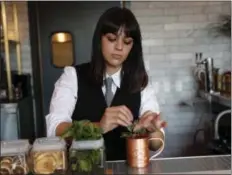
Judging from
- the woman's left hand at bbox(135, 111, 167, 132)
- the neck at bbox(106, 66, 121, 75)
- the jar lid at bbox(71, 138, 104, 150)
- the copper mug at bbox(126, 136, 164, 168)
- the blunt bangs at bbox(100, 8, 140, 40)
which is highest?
the blunt bangs at bbox(100, 8, 140, 40)

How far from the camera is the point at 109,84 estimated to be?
1.21 meters

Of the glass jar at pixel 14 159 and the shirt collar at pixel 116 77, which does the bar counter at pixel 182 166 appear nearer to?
the glass jar at pixel 14 159

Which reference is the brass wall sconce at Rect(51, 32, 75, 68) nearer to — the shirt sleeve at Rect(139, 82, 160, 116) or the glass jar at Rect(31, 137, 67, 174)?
the shirt sleeve at Rect(139, 82, 160, 116)

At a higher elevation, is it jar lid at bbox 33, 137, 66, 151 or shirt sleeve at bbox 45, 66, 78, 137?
shirt sleeve at bbox 45, 66, 78, 137

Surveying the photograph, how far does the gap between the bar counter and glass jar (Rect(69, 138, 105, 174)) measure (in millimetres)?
76

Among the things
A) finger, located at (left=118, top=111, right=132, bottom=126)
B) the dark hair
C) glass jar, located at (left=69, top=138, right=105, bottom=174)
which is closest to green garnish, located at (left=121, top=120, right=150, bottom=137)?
finger, located at (left=118, top=111, right=132, bottom=126)

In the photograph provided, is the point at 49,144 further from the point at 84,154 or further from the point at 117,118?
the point at 117,118

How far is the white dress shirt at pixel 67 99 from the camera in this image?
104 centimetres

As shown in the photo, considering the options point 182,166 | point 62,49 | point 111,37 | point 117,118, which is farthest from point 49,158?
point 62,49

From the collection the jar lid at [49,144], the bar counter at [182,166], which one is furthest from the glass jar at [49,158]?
the bar counter at [182,166]

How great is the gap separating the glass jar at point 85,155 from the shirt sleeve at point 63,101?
25cm

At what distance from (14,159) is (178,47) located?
230cm

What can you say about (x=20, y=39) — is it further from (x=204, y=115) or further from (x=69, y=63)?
(x=204, y=115)

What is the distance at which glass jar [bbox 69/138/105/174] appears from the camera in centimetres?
75
